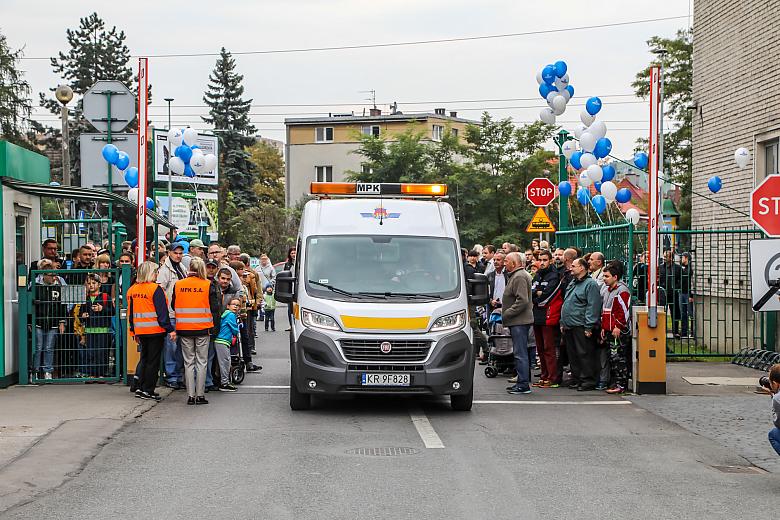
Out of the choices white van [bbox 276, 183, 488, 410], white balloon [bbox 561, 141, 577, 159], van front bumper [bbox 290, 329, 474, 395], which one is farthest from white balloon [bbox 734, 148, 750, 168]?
van front bumper [bbox 290, 329, 474, 395]

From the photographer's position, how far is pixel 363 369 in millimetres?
12047

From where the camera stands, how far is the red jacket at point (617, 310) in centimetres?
1432

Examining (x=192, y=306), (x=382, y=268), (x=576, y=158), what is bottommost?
(x=192, y=306)

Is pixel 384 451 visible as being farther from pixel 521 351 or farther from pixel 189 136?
pixel 189 136

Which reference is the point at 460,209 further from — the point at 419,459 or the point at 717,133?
the point at 419,459

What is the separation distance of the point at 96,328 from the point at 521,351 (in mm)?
5754

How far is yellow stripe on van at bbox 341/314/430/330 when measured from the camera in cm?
1199

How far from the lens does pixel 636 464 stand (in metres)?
9.55

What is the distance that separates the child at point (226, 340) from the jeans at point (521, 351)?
372cm

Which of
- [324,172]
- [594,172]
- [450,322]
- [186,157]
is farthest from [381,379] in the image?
[324,172]

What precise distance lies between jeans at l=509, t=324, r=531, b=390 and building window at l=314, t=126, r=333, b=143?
257 feet

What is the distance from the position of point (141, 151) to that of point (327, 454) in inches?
240

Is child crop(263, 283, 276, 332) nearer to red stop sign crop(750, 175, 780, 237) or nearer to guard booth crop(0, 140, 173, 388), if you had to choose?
guard booth crop(0, 140, 173, 388)

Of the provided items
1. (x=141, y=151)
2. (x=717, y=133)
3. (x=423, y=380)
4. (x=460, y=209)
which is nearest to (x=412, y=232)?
(x=423, y=380)
